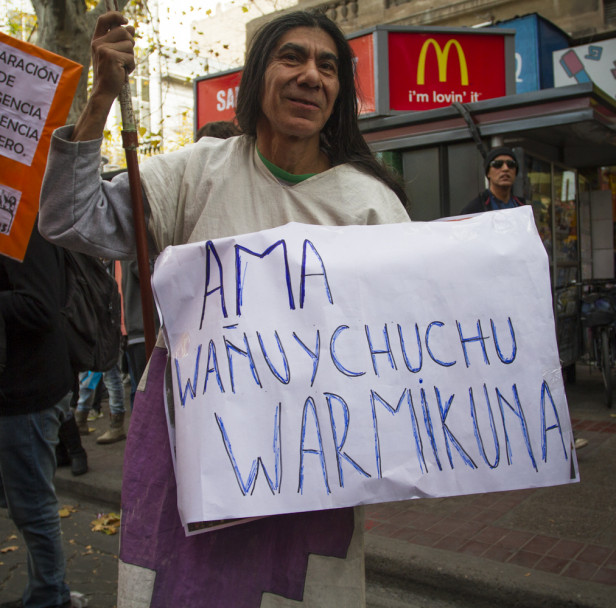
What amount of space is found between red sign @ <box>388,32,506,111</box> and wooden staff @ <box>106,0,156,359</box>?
5613 millimetres

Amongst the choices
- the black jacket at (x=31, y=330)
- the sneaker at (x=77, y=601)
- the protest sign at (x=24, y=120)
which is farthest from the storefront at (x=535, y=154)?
the sneaker at (x=77, y=601)

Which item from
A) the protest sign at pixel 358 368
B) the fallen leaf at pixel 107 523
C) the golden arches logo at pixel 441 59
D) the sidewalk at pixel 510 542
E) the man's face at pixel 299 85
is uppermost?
the golden arches logo at pixel 441 59

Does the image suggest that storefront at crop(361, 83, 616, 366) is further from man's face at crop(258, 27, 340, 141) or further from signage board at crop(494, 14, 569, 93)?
man's face at crop(258, 27, 340, 141)

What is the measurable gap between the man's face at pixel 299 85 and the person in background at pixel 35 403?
1.41 meters

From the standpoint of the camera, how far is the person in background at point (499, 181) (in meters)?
4.82

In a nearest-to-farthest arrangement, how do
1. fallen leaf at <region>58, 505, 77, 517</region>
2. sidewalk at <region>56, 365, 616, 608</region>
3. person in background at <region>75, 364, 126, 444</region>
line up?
sidewalk at <region>56, 365, 616, 608</region> < fallen leaf at <region>58, 505, 77, 517</region> < person in background at <region>75, 364, 126, 444</region>

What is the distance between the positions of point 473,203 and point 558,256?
2308mm

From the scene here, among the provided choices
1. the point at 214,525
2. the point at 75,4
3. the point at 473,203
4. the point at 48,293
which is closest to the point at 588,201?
the point at 473,203

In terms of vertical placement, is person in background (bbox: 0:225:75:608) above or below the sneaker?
above

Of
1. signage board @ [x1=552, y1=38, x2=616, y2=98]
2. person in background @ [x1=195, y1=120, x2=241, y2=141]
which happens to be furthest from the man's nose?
signage board @ [x1=552, y1=38, x2=616, y2=98]

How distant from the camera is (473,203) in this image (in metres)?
4.91

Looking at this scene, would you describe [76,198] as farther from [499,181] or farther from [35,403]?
[499,181]

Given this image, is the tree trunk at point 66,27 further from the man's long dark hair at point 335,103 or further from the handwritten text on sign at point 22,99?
the man's long dark hair at point 335,103

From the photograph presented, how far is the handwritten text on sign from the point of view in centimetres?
237
